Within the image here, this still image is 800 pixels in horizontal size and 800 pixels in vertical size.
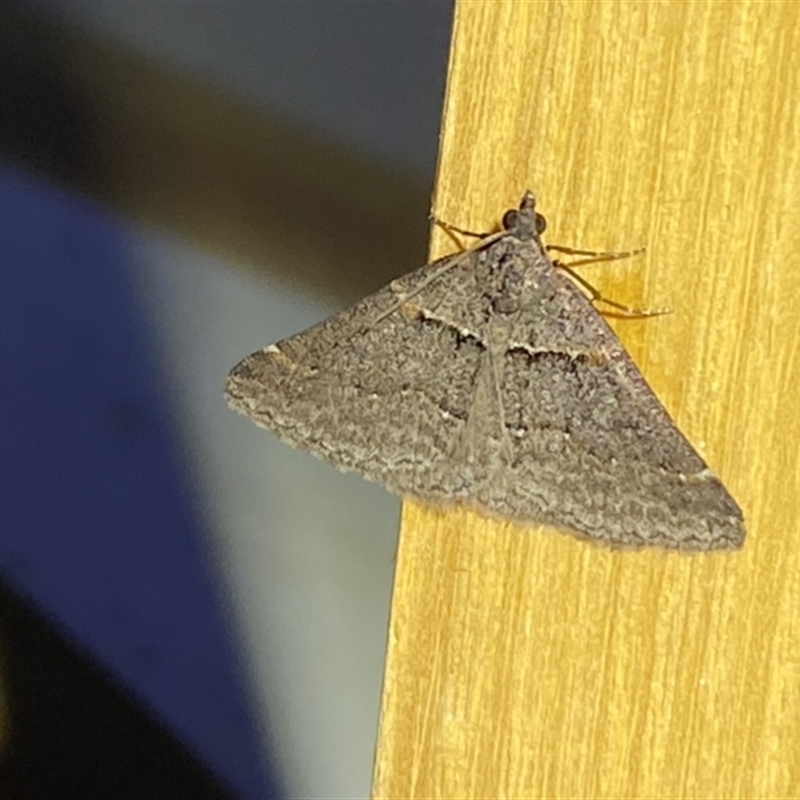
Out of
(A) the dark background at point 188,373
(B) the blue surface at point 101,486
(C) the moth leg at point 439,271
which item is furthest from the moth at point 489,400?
(B) the blue surface at point 101,486

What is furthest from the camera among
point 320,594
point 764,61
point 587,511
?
point 320,594

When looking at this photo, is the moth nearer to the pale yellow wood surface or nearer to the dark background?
the pale yellow wood surface

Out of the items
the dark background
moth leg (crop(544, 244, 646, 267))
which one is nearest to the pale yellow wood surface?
moth leg (crop(544, 244, 646, 267))

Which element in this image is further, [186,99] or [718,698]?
[186,99]

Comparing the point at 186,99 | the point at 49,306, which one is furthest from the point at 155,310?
the point at 186,99

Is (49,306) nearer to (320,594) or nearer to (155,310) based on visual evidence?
(155,310)

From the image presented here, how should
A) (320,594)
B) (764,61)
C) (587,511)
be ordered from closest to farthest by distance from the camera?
(764,61)
(587,511)
(320,594)

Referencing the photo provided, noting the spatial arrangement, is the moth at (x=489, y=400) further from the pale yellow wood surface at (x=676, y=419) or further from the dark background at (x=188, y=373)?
the dark background at (x=188, y=373)
